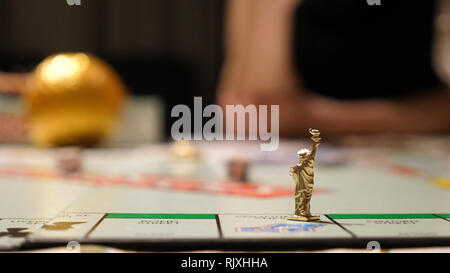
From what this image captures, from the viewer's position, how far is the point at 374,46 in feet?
6.72

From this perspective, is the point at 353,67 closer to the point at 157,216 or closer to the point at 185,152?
the point at 185,152

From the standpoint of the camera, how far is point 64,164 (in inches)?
30.7

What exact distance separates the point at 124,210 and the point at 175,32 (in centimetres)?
239

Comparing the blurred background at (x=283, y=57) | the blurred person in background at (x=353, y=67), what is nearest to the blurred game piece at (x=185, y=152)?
the blurred background at (x=283, y=57)

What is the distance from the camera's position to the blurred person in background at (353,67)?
1.96 m

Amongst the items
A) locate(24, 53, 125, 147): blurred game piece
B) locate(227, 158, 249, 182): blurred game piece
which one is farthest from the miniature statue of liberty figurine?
locate(24, 53, 125, 147): blurred game piece

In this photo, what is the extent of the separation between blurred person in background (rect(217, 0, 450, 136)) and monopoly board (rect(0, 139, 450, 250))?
1.05 meters

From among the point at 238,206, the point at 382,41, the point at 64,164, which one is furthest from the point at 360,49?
the point at 238,206

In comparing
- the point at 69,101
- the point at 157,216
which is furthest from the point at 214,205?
the point at 69,101

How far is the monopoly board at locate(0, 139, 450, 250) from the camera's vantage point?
12.6 inches

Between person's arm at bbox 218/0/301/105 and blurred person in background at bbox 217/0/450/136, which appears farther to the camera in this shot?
person's arm at bbox 218/0/301/105

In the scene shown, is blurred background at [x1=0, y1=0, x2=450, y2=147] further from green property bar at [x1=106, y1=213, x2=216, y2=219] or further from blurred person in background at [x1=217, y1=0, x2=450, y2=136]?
green property bar at [x1=106, y1=213, x2=216, y2=219]

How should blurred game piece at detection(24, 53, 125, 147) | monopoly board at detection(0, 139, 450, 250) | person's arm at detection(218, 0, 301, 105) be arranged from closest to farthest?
monopoly board at detection(0, 139, 450, 250) < blurred game piece at detection(24, 53, 125, 147) < person's arm at detection(218, 0, 301, 105)
